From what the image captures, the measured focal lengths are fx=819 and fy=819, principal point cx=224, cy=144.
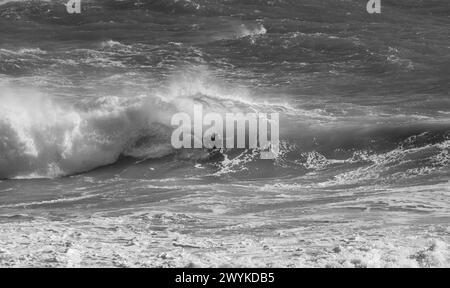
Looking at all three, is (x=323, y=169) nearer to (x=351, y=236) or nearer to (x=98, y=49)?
(x=351, y=236)

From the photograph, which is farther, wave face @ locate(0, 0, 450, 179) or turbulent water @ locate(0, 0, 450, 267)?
wave face @ locate(0, 0, 450, 179)

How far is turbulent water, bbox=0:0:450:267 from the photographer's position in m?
9.84

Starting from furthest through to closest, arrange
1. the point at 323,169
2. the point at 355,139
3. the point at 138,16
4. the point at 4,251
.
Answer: the point at 138,16, the point at 355,139, the point at 323,169, the point at 4,251

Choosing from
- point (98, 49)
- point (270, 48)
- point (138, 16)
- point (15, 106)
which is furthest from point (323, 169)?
point (138, 16)

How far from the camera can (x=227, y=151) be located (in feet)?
57.1

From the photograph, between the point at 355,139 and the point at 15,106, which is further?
the point at 15,106

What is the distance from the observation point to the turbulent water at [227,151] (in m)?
9.84

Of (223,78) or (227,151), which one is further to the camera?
(223,78)

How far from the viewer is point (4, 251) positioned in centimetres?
910

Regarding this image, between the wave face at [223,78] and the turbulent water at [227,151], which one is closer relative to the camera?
the turbulent water at [227,151]

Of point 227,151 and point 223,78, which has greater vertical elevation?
point 223,78
